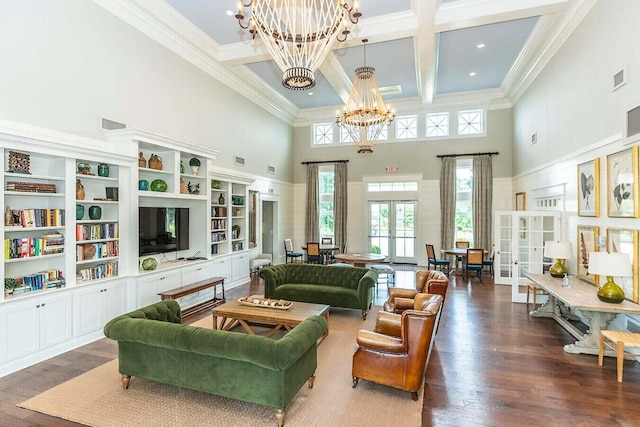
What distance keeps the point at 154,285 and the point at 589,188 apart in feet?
23.2

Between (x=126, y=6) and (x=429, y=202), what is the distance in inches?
364

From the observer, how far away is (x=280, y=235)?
1143cm

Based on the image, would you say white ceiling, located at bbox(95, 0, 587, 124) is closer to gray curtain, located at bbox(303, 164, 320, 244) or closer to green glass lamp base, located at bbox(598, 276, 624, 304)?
gray curtain, located at bbox(303, 164, 320, 244)

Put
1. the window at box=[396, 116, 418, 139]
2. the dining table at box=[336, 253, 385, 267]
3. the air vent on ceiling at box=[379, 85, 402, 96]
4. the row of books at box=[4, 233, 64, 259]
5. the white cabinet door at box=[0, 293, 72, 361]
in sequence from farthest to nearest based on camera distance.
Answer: the window at box=[396, 116, 418, 139], the air vent on ceiling at box=[379, 85, 402, 96], the dining table at box=[336, 253, 385, 267], the row of books at box=[4, 233, 64, 259], the white cabinet door at box=[0, 293, 72, 361]

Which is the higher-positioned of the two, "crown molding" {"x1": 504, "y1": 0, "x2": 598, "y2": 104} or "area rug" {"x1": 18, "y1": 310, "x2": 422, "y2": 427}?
"crown molding" {"x1": 504, "y1": 0, "x2": 598, "y2": 104}

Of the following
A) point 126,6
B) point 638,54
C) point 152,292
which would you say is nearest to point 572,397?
point 638,54

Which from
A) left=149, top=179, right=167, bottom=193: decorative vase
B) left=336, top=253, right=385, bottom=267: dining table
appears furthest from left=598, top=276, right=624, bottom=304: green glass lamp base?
left=149, top=179, right=167, bottom=193: decorative vase

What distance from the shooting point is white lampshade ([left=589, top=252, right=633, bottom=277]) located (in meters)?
3.90

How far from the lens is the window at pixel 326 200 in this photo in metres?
12.2

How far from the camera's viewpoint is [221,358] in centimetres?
300

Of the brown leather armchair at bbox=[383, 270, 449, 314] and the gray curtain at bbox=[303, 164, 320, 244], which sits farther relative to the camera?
the gray curtain at bbox=[303, 164, 320, 244]

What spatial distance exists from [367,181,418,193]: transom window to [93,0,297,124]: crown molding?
4968mm

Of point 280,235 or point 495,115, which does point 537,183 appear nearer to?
point 495,115

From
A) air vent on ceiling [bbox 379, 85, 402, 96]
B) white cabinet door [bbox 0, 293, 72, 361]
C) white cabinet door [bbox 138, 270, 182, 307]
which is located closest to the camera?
white cabinet door [bbox 0, 293, 72, 361]
